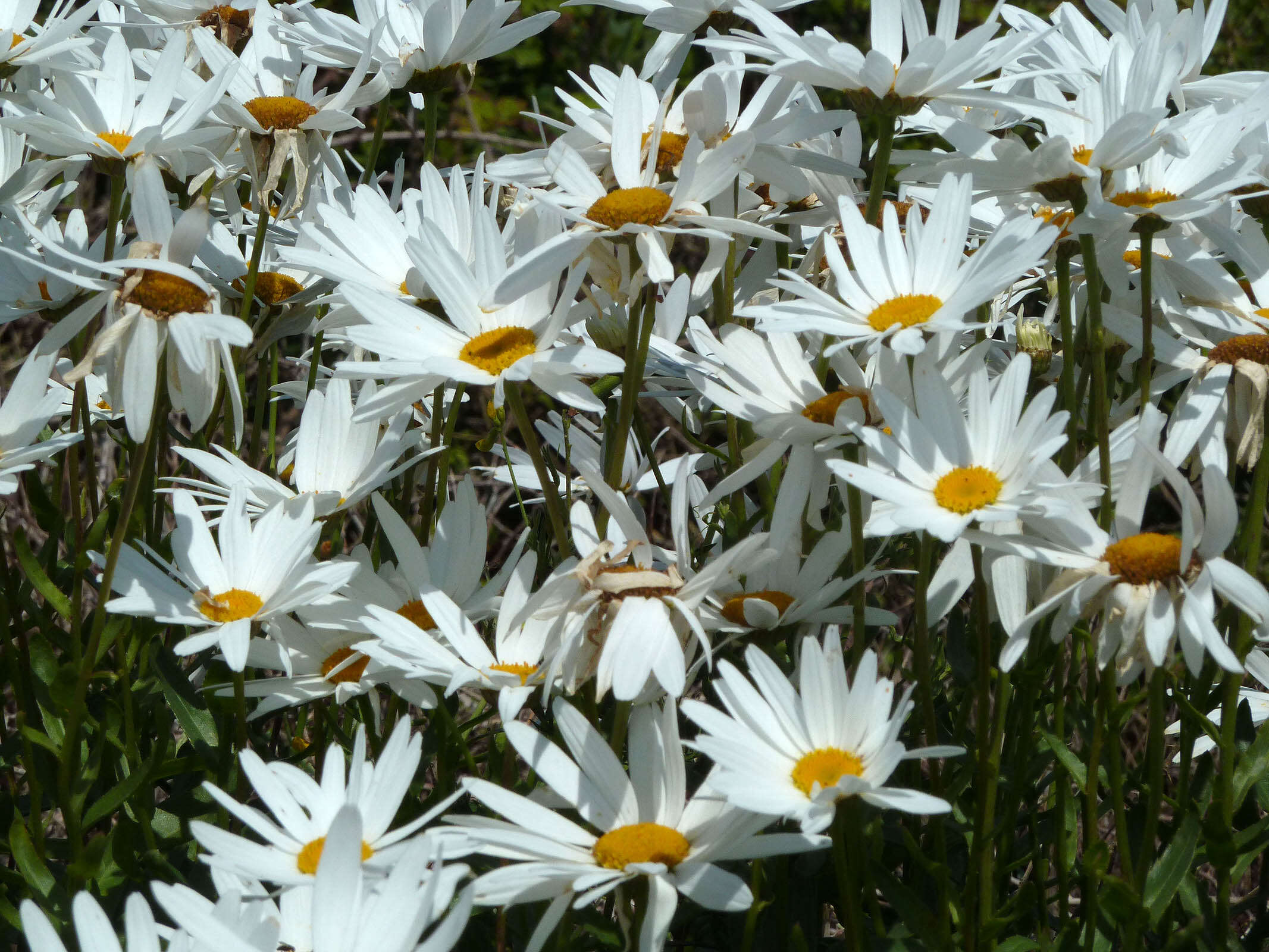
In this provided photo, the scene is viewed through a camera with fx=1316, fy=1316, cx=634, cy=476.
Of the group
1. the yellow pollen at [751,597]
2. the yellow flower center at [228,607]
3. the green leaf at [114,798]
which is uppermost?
the yellow pollen at [751,597]

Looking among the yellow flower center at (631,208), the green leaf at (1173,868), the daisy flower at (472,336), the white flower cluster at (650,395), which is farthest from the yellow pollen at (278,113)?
the green leaf at (1173,868)

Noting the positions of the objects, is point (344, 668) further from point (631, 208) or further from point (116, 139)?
point (116, 139)

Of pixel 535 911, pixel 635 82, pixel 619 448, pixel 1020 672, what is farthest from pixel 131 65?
pixel 1020 672

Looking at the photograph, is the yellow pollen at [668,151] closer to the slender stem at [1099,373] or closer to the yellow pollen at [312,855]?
the slender stem at [1099,373]

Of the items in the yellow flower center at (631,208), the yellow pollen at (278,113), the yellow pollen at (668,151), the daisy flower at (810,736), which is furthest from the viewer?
the yellow pollen at (278,113)

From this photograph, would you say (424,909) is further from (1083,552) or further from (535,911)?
(1083,552)

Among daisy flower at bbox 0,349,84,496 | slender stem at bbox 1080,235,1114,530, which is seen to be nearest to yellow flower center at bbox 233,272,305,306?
daisy flower at bbox 0,349,84,496

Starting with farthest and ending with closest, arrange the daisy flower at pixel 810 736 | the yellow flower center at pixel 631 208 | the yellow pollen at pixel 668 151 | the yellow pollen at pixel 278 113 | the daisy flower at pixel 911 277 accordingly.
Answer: the yellow pollen at pixel 278 113, the yellow pollen at pixel 668 151, the yellow flower center at pixel 631 208, the daisy flower at pixel 911 277, the daisy flower at pixel 810 736
